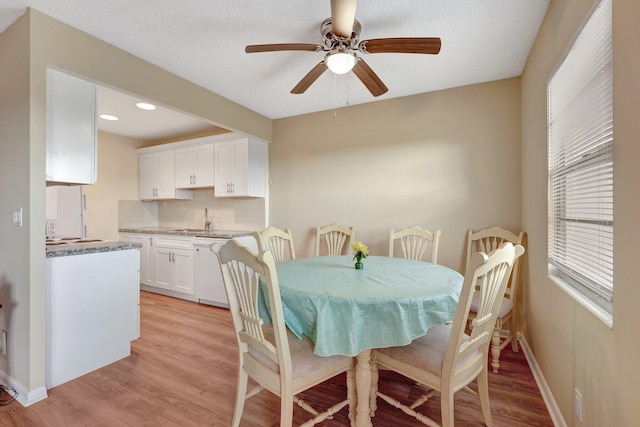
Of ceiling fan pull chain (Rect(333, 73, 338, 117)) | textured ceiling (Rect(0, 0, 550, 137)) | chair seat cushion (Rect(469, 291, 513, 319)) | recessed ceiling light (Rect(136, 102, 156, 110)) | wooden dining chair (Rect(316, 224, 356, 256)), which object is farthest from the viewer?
wooden dining chair (Rect(316, 224, 356, 256))

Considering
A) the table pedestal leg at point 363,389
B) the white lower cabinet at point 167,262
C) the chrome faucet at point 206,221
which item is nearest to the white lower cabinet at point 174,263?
the white lower cabinet at point 167,262

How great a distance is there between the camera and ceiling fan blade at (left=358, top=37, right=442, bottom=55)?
5.06ft

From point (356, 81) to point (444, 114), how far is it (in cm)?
94

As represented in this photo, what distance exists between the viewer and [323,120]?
3523 millimetres

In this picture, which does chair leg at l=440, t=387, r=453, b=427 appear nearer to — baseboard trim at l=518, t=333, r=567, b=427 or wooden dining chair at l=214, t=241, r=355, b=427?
wooden dining chair at l=214, t=241, r=355, b=427

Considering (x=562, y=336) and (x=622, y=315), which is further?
(x=562, y=336)

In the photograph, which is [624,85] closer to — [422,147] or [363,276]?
[363,276]

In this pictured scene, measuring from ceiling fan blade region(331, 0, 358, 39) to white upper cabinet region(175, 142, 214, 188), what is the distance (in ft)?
9.34

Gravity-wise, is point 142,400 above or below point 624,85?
below

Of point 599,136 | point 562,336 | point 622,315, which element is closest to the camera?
point 622,315

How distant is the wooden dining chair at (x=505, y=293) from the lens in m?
2.10

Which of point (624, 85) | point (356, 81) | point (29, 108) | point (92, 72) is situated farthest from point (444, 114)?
point (29, 108)

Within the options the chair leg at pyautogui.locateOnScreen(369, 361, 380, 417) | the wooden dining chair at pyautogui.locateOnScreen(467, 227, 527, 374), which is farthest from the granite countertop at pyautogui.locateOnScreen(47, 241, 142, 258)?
the wooden dining chair at pyautogui.locateOnScreen(467, 227, 527, 374)

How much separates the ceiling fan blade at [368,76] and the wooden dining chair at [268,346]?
1350mm
